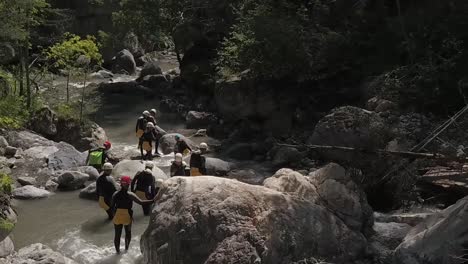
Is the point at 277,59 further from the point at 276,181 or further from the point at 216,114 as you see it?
Result: the point at 276,181

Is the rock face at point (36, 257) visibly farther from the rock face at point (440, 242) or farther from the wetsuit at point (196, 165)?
the rock face at point (440, 242)

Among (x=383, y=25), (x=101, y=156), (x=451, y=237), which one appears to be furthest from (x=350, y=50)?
(x=451, y=237)

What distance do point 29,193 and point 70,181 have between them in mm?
1208

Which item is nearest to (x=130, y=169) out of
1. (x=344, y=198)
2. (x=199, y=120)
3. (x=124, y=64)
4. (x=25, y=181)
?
(x=25, y=181)

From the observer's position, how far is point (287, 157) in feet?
57.4

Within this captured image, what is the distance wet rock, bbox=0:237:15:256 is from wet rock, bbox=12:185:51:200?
3726 mm

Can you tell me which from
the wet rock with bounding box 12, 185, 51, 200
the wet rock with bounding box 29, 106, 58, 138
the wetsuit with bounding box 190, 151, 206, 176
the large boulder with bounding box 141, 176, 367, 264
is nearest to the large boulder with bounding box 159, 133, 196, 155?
the wet rock with bounding box 29, 106, 58, 138

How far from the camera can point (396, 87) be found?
17.2 metres

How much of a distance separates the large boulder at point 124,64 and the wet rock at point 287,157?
75.8 ft

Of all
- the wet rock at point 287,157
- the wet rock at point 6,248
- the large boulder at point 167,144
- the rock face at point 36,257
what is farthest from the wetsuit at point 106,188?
the large boulder at point 167,144

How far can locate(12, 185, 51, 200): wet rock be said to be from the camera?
47.4 feet

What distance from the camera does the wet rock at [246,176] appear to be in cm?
1598

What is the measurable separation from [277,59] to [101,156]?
8.58 m

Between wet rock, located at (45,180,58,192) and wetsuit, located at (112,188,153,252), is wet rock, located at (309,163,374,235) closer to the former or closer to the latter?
wetsuit, located at (112,188,153,252)
